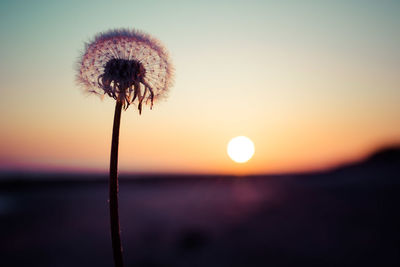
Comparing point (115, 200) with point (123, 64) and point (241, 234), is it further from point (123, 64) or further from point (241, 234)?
point (241, 234)

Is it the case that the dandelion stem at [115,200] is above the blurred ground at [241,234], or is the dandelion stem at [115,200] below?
above

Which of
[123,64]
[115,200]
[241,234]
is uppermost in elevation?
[123,64]

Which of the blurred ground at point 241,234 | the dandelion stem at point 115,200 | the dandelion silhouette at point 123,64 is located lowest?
the blurred ground at point 241,234

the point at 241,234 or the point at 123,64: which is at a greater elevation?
the point at 123,64

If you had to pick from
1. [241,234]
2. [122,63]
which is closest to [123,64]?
[122,63]

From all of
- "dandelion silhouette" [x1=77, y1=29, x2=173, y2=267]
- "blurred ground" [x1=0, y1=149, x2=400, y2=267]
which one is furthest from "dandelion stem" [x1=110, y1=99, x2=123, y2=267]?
"blurred ground" [x1=0, y1=149, x2=400, y2=267]

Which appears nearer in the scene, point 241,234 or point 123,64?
point 123,64

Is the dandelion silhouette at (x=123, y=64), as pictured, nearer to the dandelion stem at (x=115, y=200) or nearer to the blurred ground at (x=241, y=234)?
the dandelion stem at (x=115, y=200)

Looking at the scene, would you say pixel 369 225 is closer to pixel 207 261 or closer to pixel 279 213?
pixel 279 213

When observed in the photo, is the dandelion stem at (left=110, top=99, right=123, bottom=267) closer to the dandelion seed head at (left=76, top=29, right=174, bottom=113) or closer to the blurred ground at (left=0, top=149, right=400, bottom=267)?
the dandelion seed head at (left=76, top=29, right=174, bottom=113)

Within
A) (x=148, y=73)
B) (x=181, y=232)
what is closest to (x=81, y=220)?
(x=181, y=232)

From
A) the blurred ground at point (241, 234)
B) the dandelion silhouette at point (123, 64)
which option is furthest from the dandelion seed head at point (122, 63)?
the blurred ground at point (241, 234)

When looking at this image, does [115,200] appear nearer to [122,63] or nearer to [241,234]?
[122,63]
